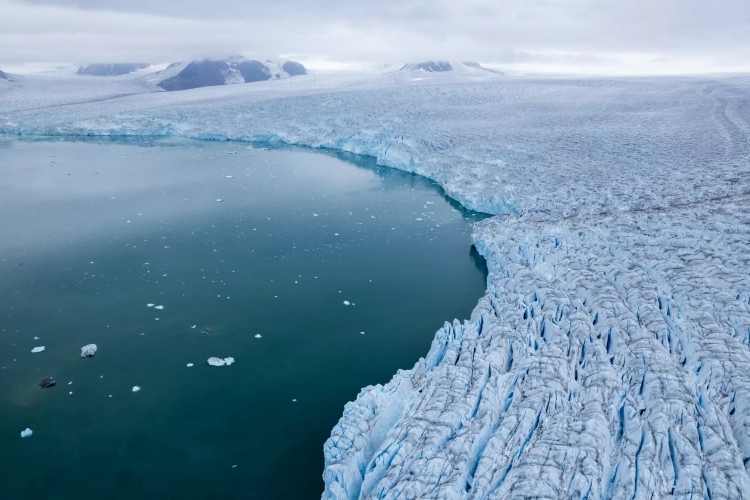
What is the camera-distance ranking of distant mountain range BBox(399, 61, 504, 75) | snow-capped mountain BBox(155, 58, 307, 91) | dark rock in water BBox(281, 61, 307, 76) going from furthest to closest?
dark rock in water BBox(281, 61, 307, 76), snow-capped mountain BBox(155, 58, 307, 91), distant mountain range BBox(399, 61, 504, 75)

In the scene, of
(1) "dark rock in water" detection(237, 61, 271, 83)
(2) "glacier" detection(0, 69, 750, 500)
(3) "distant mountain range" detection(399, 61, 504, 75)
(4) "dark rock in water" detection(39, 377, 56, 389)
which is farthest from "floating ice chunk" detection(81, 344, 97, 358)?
(1) "dark rock in water" detection(237, 61, 271, 83)

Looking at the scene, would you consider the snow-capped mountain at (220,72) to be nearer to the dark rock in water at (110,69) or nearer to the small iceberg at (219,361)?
the dark rock in water at (110,69)

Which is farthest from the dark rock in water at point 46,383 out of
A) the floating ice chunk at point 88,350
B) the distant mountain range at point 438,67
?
the distant mountain range at point 438,67

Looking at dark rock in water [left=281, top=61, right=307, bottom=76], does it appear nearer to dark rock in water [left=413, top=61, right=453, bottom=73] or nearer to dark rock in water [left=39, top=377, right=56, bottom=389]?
dark rock in water [left=413, top=61, right=453, bottom=73]

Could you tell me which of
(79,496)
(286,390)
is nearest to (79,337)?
(79,496)

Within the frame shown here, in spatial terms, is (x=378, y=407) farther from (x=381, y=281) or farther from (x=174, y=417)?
(x=381, y=281)

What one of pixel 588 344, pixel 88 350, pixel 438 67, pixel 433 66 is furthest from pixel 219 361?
pixel 438 67
